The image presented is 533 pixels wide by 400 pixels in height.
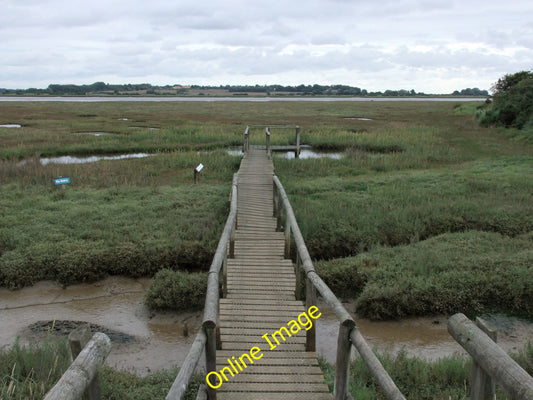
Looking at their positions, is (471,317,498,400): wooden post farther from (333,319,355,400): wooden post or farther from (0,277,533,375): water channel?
(0,277,533,375): water channel

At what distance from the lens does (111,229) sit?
1147 centimetres

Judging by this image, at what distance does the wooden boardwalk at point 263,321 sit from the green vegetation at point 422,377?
664mm

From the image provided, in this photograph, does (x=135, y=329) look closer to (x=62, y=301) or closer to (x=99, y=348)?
(x=62, y=301)

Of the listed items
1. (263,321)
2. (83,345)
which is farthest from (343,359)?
(83,345)

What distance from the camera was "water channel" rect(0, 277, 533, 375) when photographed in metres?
7.29

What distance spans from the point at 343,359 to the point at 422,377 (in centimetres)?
249

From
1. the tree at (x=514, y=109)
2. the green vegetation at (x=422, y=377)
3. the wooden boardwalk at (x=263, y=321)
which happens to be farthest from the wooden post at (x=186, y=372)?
the tree at (x=514, y=109)

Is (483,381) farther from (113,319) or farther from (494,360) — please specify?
(113,319)

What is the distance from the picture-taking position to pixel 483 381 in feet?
8.69

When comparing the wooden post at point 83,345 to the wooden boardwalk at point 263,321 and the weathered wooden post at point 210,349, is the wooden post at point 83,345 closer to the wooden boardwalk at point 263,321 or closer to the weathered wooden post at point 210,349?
the weathered wooden post at point 210,349

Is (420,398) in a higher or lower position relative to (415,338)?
higher

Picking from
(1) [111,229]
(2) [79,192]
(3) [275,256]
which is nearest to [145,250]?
(1) [111,229]

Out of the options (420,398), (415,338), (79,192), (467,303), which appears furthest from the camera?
(79,192)

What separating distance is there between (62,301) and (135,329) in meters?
2.07
